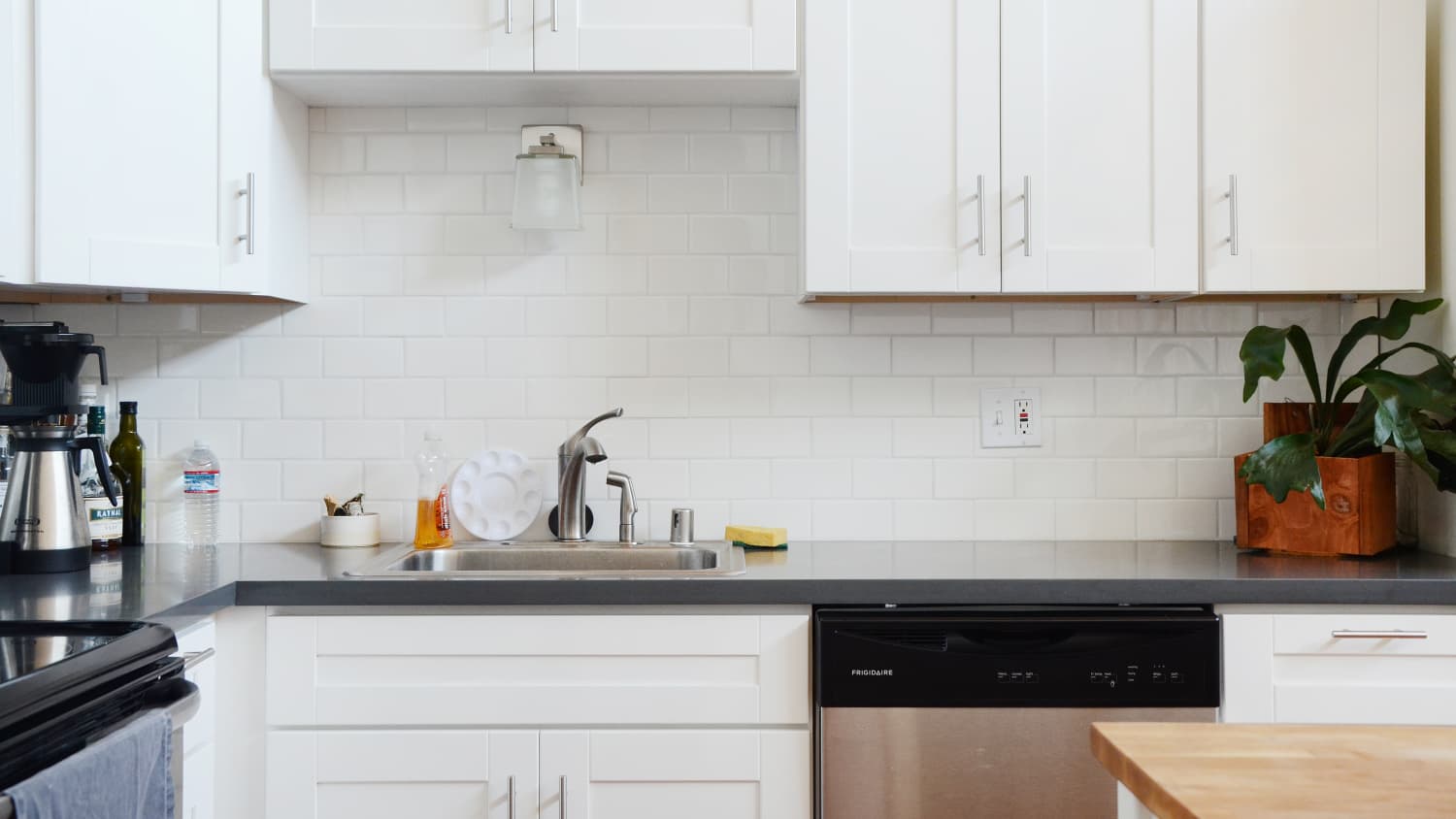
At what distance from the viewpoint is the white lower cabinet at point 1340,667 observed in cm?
193

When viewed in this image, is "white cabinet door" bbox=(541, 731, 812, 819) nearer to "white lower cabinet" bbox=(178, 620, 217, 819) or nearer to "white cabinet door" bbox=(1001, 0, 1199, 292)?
"white lower cabinet" bbox=(178, 620, 217, 819)

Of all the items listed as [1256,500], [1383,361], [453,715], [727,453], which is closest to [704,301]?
[727,453]

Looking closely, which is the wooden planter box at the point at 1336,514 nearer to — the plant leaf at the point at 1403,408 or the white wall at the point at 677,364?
the plant leaf at the point at 1403,408

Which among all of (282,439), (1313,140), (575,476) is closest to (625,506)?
(575,476)

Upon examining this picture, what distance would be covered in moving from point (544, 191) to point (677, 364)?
483mm

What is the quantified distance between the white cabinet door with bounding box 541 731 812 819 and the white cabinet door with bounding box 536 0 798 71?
1300mm

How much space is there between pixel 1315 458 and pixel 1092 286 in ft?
1.79

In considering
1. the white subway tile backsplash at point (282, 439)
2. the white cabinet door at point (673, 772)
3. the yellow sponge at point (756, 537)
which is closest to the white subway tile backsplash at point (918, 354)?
the yellow sponge at point (756, 537)

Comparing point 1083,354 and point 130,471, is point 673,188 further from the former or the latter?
point 130,471

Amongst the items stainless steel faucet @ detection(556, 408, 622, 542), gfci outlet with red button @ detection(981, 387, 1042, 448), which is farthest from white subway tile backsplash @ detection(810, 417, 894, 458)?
stainless steel faucet @ detection(556, 408, 622, 542)

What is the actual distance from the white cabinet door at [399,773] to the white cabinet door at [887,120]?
42.7 inches

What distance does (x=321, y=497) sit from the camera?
2521mm

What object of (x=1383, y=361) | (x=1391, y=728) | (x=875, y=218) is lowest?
(x=1391, y=728)

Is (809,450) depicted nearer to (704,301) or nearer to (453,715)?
(704,301)
